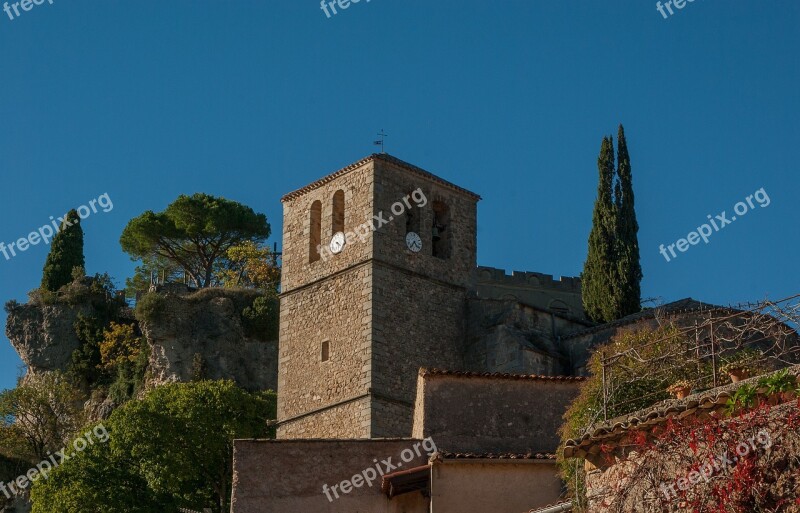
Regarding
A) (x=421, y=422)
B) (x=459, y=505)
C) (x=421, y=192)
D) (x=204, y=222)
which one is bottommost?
(x=459, y=505)

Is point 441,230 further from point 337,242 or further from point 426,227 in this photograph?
point 337,242

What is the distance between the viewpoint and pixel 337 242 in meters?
34.9

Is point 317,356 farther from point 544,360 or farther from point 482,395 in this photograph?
point 482,395

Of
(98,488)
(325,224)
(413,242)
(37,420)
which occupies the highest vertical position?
(325,224)

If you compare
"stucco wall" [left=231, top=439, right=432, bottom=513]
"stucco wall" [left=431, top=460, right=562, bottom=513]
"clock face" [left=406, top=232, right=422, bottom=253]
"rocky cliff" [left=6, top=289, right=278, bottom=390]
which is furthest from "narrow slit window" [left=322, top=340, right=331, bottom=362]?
"rocky cliff" [left=6, top=289, right=278, bottom=390]

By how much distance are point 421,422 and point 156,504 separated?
1588 centimetres

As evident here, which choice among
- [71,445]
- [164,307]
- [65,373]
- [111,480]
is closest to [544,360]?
[111,480]

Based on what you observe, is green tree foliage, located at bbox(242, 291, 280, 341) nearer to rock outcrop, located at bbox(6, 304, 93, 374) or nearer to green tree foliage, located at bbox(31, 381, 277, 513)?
rock outcrop, located at bbox(6, 304, 93, 374)

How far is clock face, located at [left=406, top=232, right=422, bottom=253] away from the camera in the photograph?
114 ft

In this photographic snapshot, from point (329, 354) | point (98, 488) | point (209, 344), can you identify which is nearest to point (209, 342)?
point (209, 344)

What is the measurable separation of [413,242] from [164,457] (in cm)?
938

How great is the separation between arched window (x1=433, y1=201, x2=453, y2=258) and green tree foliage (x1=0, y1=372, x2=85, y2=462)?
2082cm

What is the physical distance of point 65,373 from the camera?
56406mm

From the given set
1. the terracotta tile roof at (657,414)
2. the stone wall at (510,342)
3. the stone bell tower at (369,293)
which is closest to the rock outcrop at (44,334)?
the stone bell tower at (369,293)
